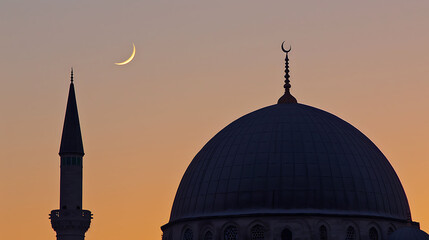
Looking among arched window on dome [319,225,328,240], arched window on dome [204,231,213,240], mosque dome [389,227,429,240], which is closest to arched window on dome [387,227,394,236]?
mosque dome [389,227,429,240]

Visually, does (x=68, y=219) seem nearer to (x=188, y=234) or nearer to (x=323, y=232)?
(x=188, y=234)

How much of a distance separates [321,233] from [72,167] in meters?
12.7

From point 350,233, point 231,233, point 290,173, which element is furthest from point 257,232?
point 350,233

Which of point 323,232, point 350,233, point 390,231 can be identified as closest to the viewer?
point 323,232

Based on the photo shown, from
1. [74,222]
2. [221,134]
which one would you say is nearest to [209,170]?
[221,134]

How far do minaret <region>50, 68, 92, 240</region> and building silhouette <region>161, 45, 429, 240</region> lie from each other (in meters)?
5.18

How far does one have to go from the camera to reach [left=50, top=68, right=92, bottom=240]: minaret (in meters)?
42.1

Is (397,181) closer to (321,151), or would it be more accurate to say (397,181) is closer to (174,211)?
(321,151)

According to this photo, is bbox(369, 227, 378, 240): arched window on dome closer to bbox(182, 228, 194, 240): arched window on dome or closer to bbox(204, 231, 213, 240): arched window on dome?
bbox(204, 231, 213, 240): arched window on dome

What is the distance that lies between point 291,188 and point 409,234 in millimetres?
4347

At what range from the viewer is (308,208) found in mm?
34938

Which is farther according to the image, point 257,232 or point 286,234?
point 257,232

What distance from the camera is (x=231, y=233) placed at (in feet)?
116

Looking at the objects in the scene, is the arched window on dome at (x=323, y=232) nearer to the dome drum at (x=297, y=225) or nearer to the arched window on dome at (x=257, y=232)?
the dome drum at (x=297, y=225)
